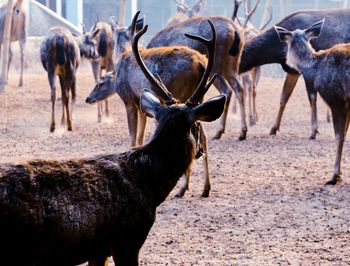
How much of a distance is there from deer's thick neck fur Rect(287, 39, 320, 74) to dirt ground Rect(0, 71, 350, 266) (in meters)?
1.15

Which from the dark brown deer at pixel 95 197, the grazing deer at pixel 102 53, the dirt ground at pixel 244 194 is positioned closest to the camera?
the dark brown deer at pixel 95 197

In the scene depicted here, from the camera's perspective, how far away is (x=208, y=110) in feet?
14.9

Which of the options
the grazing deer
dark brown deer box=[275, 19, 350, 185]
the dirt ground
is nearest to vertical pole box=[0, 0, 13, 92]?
the dirt ground

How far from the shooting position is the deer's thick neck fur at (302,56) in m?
9.38

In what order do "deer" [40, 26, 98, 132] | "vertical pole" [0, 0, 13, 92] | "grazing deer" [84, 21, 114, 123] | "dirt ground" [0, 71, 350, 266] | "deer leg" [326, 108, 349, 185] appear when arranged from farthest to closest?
"vertical pole" [0, 0, 13, 92], "grazing deer" [84, 21, 114, 123], "deer" [40, 26, 98, 132], "deer leg" [326, 108, 349, 185], "dirt ground" [0, 71, 350, 266]

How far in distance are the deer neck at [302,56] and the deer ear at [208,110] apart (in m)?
4.85

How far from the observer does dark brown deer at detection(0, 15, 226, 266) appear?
3.76 meters

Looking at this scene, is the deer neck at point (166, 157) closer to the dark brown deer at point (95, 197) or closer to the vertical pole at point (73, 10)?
the dark brown deer at point (95, 197)

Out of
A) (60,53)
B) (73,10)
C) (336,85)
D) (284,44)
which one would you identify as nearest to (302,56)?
(336,85)

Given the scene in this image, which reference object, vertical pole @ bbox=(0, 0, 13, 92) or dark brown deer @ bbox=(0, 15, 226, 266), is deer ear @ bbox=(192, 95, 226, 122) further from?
vertical pole @ bbox=(0, 0, 13, 92)

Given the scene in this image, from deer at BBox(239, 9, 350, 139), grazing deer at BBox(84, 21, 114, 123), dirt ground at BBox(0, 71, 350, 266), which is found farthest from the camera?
grazing deer at BBox(84, 21, 114, 123)

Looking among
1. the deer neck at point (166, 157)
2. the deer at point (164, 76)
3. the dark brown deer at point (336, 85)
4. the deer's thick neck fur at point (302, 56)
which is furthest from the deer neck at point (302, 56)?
the deer neck at point (166, 157)

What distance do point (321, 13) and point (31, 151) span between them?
5693mm

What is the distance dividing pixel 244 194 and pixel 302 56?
245 cm
